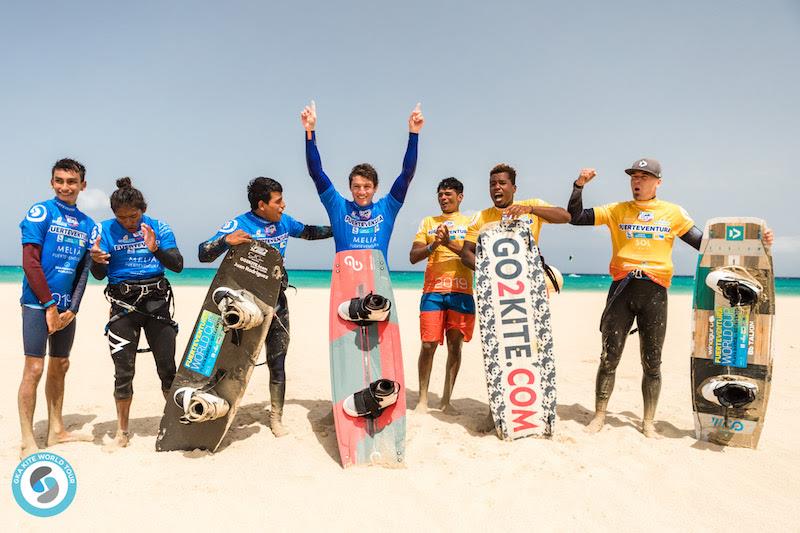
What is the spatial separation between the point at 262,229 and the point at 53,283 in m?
1.62

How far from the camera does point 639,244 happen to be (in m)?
4.11

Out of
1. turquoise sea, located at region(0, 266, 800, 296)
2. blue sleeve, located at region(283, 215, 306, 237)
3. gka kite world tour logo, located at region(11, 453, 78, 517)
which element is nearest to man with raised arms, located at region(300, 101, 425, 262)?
blue sleeve, located at region(283, 215, 306, 237)

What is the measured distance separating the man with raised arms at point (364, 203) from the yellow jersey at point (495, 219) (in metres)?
0.79

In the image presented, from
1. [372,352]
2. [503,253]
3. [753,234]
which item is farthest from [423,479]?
[753,234]

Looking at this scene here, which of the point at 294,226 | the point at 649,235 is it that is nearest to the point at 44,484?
the point at 294,226

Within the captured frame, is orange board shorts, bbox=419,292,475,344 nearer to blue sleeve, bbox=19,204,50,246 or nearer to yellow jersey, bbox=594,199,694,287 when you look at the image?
yellow jersey, bbox=594,199,694,287

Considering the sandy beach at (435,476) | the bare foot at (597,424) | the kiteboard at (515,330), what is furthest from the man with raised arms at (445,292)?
the bare foot at (597,424)

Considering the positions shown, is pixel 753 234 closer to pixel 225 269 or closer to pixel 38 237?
pixel 225 269

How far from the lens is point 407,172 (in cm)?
420

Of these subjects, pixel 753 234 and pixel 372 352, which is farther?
pixel 753 234

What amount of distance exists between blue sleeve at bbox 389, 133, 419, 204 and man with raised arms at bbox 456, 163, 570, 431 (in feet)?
1.74

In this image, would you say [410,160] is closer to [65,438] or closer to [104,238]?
[104,238]

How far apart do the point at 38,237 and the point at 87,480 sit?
180cm

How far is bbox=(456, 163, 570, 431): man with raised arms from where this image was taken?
4.21 meters
